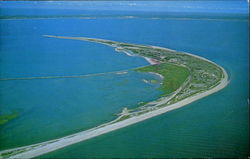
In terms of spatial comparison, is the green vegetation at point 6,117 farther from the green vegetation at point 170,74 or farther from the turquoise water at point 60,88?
the green vegetation at point 170,74

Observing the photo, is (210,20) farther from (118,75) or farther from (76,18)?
(118,75)

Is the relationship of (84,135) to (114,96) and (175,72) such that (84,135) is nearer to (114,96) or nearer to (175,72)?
(114,96)

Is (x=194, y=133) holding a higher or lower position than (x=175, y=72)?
lower

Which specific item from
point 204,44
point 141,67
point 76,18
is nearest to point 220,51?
point 204,44

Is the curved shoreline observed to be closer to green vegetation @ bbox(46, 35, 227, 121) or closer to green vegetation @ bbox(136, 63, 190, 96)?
green vegetation @ bbox(46, 35, 227, 121)

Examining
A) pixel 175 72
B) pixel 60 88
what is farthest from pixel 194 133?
pixel 60 88
